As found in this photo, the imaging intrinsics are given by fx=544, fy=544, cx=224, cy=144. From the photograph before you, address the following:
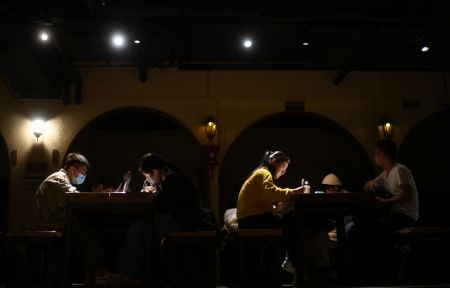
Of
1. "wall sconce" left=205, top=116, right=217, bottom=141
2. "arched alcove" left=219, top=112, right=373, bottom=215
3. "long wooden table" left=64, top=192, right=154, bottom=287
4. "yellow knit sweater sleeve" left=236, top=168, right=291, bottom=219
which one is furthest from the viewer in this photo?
"arched alcove" left=219, top=112, right=373, bottom=215

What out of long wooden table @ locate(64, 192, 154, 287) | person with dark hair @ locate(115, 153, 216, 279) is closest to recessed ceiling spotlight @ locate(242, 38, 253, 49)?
person with dark hair @ locate(115, 153, 216, 279)

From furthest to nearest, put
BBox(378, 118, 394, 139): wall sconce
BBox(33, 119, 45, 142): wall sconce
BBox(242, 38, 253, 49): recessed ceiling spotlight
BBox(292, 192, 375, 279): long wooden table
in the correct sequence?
BBox(378, 118, 394, 139): wall sconce, BBox(33, 119, 45, 142): wall sconce, BBox(242, 38, 253, 49): recessed ceiling spotlight, BBox(292, 192, 375, 279): long wooden table

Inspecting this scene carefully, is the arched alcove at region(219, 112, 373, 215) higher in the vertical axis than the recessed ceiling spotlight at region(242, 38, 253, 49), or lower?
lower

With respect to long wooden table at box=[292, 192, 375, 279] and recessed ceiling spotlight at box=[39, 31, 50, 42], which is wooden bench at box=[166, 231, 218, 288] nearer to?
long wooden table at box=[292, 192, 375, 279]

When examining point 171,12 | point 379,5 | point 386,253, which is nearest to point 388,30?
point 379,5

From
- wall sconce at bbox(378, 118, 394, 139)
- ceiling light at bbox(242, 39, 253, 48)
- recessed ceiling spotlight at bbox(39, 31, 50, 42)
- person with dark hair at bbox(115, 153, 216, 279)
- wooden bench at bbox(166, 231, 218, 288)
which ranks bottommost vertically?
wooden bench at bbox(166, 231, 218, 288)

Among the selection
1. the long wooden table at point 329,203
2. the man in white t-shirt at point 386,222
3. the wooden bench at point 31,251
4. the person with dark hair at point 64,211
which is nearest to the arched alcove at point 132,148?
the person with dark hair at point 64,211

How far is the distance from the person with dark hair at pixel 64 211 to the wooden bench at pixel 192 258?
915mm

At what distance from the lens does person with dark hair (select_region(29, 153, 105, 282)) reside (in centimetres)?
568

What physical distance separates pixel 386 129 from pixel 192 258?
5.51 meters

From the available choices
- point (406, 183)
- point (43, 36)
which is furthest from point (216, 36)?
point (406, 183)

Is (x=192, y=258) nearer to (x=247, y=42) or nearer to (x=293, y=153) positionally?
(x=247, y=42)

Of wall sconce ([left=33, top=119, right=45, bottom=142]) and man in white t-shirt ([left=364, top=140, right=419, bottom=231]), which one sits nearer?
man in white t-shirt ([left=364, top=140, right=419, bottom=231])

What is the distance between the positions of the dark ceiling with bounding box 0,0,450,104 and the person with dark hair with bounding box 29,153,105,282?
2.19 m
